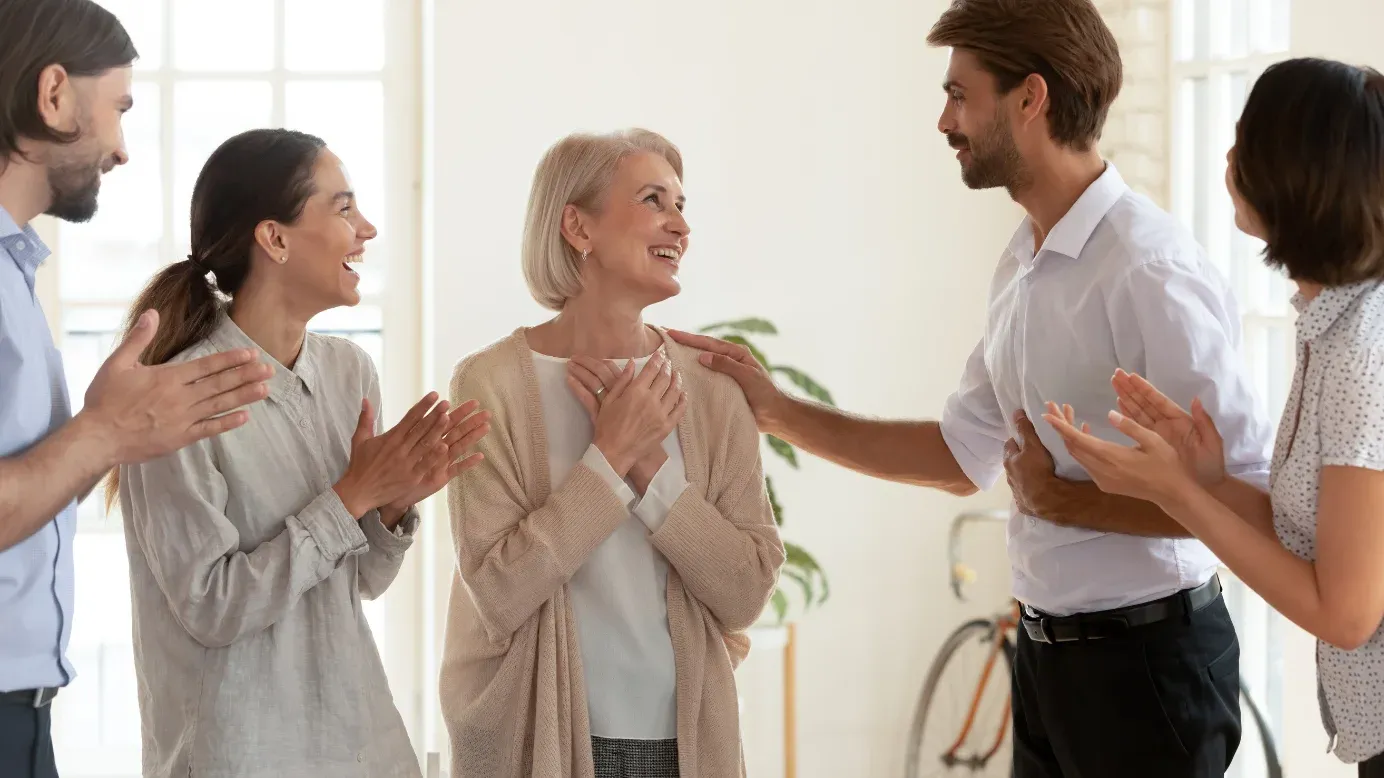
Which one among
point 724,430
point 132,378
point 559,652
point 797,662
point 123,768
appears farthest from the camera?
point 797,662

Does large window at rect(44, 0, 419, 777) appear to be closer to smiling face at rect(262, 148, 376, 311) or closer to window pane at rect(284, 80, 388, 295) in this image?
window pane at rect(284, 80, 388, 295)

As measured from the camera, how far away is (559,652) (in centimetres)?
204

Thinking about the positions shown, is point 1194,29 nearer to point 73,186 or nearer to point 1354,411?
point 1354,411

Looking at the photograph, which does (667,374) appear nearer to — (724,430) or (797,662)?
(724,430)

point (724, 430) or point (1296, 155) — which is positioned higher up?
point (1296, 155)

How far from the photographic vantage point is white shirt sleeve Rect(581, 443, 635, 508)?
2025 millimetres

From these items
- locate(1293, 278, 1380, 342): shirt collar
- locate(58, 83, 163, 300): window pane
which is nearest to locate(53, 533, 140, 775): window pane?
locate(58, 83, 163, 300): window pane

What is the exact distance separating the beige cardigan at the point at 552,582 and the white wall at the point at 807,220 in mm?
2064

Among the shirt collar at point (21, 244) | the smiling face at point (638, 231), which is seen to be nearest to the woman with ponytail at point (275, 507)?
the shirt collar at point (21, 244)

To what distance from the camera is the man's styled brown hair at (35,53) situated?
1.64m

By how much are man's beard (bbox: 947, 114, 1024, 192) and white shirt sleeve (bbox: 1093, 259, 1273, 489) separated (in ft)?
1.09

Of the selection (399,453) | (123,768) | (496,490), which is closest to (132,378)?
(399,453)

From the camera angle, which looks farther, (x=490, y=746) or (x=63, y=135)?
(x=490, y=746)

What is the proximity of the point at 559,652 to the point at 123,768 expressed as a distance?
2630 millimetres
